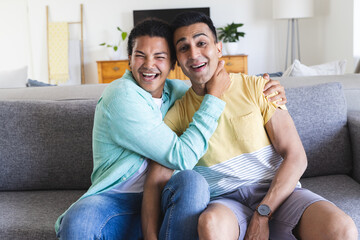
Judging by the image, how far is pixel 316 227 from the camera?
109cm

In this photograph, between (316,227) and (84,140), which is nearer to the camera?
(316,227)

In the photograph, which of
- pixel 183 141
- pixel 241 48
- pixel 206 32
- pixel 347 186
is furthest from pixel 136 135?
pixel 241 48

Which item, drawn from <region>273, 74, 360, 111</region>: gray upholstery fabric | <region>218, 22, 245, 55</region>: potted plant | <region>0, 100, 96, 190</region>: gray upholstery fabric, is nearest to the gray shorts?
<region>0, 100, 96, 190</region>: gray upholstery fabric

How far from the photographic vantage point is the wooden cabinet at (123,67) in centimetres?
531

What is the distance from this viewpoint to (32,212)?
1481 mm

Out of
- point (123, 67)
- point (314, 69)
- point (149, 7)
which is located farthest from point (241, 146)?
point (149, 7)

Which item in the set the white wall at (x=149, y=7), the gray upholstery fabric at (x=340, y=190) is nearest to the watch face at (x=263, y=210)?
the gray upholstery fabric at (x=340, y=190)

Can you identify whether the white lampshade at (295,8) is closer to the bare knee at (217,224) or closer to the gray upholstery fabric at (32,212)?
the gray upholstery fabric at (32,212)

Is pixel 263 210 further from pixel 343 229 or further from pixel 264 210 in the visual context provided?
pixel 343 229

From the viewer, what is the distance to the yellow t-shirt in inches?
52.4

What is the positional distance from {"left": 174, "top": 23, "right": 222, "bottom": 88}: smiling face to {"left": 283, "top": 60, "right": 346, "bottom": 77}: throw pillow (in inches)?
49.0

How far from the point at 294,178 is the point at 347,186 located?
430 mm

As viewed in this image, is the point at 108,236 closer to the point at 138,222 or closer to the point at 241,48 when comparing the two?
the point at 138,222

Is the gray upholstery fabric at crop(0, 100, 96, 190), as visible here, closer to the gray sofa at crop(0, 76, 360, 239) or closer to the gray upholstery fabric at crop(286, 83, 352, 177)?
the gray sofa at crop(0, 76, 360, 239)
